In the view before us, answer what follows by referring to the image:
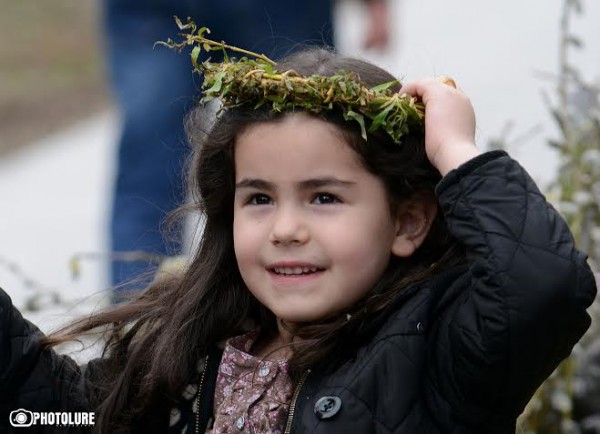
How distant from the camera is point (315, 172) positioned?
9.82 feet

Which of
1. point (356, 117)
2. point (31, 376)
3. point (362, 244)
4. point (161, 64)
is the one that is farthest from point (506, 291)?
point (161, 64)

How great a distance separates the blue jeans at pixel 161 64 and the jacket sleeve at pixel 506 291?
2.57 m

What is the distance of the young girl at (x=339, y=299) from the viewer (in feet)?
9.07

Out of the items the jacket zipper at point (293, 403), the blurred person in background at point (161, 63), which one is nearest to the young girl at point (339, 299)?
the jacket zipper at point (293, 403)

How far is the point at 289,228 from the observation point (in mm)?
2969

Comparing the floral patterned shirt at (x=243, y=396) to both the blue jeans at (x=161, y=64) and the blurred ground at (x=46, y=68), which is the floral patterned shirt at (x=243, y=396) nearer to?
the blue jeans at (x=161, y=64)

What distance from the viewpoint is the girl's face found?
9.80 ft

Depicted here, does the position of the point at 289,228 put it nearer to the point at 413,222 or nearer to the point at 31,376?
the point at 413,222

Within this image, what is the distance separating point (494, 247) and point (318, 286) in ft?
1.34

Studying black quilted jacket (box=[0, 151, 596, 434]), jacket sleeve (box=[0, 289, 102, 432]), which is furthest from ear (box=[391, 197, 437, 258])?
jacket sleeve (box=[0, 289, 102, 432])

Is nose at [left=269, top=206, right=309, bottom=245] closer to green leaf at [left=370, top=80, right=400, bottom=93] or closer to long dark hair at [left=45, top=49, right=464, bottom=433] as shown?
long dark hair at [left=45, top=49, right=464, bottom=433]

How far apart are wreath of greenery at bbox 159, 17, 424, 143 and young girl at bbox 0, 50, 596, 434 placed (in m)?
0.03

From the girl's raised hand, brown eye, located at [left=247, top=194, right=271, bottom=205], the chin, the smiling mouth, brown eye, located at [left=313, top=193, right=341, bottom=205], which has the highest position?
the girl's raised hand

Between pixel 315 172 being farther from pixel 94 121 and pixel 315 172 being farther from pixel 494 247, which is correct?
pixel 94 121
